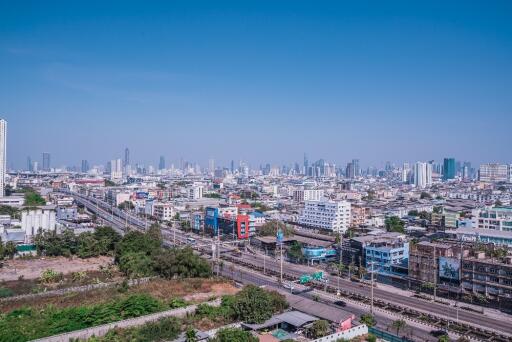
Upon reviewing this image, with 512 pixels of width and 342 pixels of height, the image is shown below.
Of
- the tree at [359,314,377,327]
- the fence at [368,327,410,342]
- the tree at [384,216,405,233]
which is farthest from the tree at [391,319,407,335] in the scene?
the tree at [384,216,405,233]

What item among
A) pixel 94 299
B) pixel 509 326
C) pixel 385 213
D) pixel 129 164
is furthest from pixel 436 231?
pixel 129 164

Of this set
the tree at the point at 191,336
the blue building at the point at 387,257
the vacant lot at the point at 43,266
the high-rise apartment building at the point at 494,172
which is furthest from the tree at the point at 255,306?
the high-rise apartment building at the point at 494,172

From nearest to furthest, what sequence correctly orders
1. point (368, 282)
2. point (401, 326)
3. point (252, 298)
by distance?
point (401, 326) < point (252, 298) < point (368, 282)

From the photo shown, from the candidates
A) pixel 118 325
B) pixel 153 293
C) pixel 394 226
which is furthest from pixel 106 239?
pixel 394 226

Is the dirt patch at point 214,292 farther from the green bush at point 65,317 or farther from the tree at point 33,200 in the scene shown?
the tree at point 33,200

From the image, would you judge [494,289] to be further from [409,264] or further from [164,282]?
[164,282]

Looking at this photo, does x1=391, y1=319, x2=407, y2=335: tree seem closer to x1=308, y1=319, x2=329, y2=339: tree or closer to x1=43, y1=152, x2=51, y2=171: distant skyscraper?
x1=308, y1=319, x2=329, y2=339: tree

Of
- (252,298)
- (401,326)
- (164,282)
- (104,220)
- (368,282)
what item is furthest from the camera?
(104,220)
